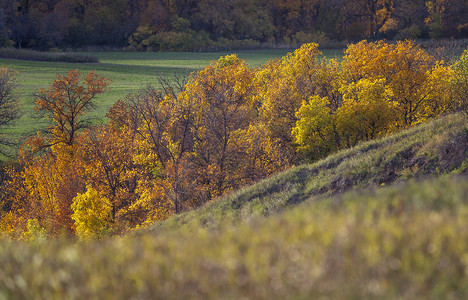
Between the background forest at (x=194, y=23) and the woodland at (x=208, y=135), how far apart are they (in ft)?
295

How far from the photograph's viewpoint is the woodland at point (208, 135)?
37438mm

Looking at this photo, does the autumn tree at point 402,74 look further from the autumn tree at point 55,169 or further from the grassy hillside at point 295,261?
the grassy hillside at point 295,261

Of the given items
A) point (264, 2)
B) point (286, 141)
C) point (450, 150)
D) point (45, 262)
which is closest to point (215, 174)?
point (286, 141)

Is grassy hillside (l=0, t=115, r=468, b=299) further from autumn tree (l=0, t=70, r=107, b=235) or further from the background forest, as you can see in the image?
the background forest

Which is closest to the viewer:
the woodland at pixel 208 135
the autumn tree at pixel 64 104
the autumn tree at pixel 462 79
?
the autumn tree at pixel 462 79

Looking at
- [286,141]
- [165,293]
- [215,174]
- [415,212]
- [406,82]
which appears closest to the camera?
[165,293]

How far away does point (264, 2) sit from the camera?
161750mm

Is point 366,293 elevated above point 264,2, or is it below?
below

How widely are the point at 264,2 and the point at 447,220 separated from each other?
164 metres

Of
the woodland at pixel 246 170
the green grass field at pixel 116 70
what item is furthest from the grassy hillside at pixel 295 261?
the green grass field at pixel 116 70

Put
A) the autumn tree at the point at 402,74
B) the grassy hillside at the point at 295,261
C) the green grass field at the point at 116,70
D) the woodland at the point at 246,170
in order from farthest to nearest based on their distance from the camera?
the green grass field at the point at 116,70 → the autumn tree at the point at 402,74 → the woodland at the point at 246,170 → the grassy hillside at the point at 295,261

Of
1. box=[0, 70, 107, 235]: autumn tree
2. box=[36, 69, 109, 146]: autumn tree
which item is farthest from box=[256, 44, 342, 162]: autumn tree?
box=[0, 70, 107, 235]: autumn tree

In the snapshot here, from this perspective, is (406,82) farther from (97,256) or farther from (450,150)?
(97,256)

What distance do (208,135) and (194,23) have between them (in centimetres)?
12024
